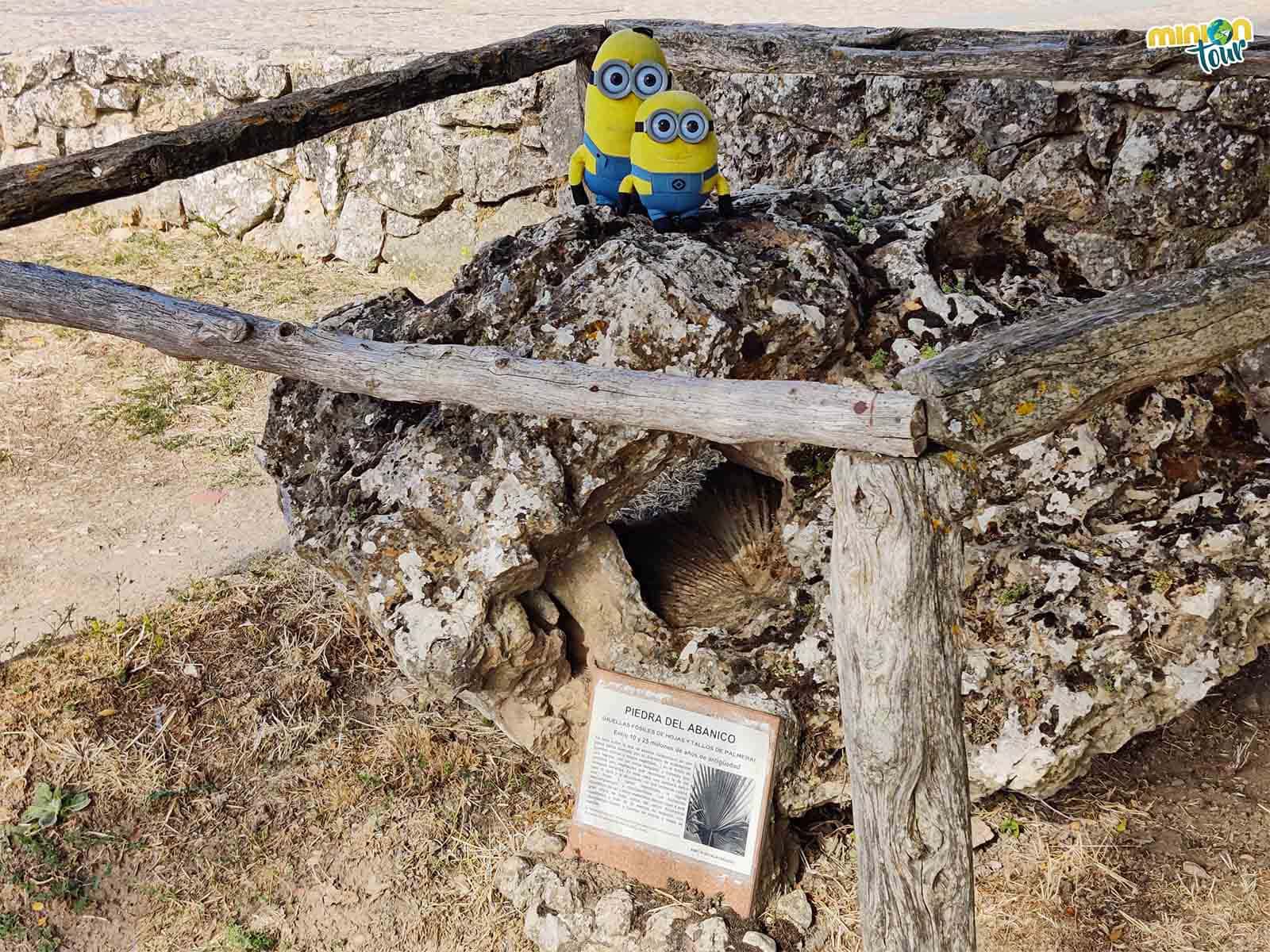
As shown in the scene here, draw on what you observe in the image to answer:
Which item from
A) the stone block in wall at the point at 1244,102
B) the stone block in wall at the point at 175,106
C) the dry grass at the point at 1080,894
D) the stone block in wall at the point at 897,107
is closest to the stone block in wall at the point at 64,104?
the stone block in wall at the point at 175,106

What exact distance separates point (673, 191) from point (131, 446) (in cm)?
392

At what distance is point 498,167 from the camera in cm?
763

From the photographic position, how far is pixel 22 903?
3.51 meters

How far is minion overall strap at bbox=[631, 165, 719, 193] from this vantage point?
10.9 ft

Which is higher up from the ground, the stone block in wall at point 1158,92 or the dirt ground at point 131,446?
the stone block in wall at point 1158,92

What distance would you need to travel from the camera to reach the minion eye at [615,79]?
Answer: 3.47m

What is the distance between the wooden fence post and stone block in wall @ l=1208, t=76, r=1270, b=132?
3.26 metres

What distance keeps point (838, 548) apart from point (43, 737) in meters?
2.93

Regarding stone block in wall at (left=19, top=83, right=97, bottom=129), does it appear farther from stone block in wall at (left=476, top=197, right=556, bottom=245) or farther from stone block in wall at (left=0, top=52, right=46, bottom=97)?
stone block in wall at (left=476, top=197, right=556, bottom=245)

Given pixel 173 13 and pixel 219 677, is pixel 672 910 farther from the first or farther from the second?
pixel 173 13

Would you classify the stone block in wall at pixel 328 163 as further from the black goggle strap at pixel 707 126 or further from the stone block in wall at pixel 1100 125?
the black goggle strap at pixel 707 126

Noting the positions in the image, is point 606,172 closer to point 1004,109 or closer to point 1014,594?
point 1014,594

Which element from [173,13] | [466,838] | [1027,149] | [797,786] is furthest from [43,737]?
[173,13]

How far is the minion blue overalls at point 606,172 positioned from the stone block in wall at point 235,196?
18.0 ft
